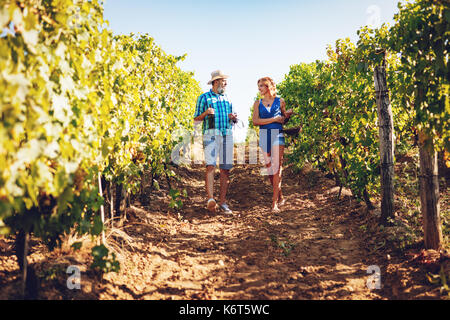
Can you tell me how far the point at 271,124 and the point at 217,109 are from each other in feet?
2.75

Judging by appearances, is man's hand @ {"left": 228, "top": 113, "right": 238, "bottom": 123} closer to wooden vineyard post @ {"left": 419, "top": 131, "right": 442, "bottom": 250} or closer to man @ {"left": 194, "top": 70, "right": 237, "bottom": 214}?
man @ {"left": 194, "top": 70, "right": 237, "bottom": 214}

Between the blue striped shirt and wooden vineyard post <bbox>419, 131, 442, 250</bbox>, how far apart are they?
2.71 m

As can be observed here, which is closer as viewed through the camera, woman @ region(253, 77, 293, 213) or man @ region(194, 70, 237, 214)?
woman @ region(253, 77, 293, 213)

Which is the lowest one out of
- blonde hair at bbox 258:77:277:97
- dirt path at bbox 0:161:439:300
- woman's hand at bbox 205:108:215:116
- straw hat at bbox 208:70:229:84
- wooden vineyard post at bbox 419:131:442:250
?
dirt path at bbox 0:161:439:300

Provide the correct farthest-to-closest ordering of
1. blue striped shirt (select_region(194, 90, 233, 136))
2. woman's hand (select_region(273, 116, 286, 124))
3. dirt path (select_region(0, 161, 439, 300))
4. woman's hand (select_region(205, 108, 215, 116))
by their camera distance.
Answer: blue striped shirt (select_region(194, 90, 233, 136)) → woman's hand (select_region(205, 108, 215, 116)) → woman's hand (select_region(273, 116, 286, 124)) → dirt path (select_region(0, 161, 439, 300))

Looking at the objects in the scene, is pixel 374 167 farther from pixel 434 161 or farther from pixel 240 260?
pixel 240 260

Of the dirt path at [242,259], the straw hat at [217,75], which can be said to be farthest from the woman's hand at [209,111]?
the dirt path at [242,259]

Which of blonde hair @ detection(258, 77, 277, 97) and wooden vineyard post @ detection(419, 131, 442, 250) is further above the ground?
blonde hair @ detection(258, 77, 277, 97)

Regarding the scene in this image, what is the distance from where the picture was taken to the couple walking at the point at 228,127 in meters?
4.95

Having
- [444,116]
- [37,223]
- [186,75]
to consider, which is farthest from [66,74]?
[186,75]

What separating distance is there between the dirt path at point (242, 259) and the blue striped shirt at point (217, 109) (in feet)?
4.28

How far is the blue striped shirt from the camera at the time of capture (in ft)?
16.8

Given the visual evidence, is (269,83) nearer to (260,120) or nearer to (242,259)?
(260,120)

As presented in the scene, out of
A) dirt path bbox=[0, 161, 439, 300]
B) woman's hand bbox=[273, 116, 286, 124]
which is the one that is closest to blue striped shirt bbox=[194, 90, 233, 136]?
woman's hand bbox=[273, 116, 286, 124]
